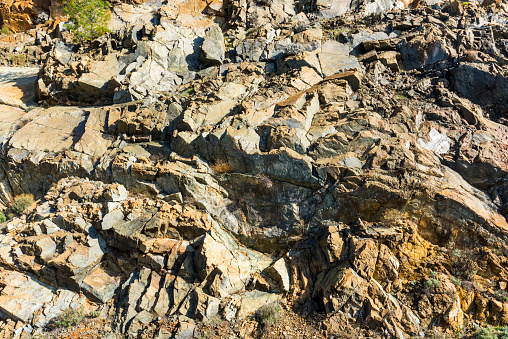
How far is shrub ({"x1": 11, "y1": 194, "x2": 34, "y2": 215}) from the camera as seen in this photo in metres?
14.5

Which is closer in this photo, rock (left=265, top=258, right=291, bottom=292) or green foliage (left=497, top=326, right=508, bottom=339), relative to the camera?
green foliage (left=497, top=326, right=508, bottom=339)

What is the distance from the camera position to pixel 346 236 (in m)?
9.81

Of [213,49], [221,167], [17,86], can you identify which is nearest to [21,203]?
[221,167]

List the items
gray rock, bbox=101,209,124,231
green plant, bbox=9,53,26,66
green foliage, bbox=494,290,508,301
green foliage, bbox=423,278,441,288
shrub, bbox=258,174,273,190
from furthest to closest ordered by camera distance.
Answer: green plant, bbox=9,53,26,66, shrub, bbox=258,174,273,190, gray rock, bbox=101,209,124,231, green foliage, bbox=423,278,441,288, green foliage, bbox=494,290,508,301

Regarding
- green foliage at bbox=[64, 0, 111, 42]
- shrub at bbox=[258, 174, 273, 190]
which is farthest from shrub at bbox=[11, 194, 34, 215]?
green foliage at bbox=[64, 0, 111, 42]

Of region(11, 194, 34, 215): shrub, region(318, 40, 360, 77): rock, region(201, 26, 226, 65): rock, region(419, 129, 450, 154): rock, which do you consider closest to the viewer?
region(419, 129, 450, 154): rock

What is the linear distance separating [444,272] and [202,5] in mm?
24074

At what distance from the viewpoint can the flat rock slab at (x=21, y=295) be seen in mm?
9766

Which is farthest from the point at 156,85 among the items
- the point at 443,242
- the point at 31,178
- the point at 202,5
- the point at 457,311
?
the point at 457,311

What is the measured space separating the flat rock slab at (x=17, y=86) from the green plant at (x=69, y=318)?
1438cm

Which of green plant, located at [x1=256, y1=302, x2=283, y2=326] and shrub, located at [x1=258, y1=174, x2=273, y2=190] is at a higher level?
shrub, located at [x1=258, y1=174, x2=273, y2=190]

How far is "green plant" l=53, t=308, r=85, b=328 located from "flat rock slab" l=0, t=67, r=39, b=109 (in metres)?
14.4

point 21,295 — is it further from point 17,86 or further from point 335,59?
point 17,86

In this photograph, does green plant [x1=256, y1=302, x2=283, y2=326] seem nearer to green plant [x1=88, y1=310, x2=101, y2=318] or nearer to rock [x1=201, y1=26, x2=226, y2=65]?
green plant [x1=88, y1=310, x2=101, y2=318]
